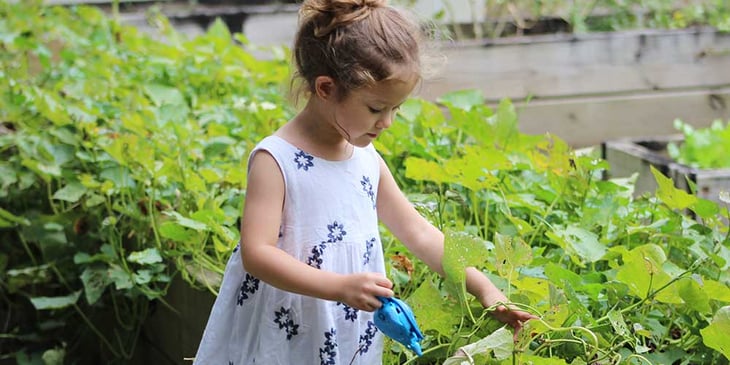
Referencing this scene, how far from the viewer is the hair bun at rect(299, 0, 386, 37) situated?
5.55ft

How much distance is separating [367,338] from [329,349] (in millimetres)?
83

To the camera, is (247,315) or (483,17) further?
(483,17)

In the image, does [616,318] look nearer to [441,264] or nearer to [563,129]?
[441,264]

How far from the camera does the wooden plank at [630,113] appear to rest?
187 inches

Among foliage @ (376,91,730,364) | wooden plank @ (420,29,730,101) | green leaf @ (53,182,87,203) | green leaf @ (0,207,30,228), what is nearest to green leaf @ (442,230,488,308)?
foliage @ (376,91,730,364)

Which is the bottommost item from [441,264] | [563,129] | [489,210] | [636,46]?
[563,129]

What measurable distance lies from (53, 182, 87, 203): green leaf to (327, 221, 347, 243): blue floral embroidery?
1.34 m

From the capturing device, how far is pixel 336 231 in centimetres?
175

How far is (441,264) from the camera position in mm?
1836

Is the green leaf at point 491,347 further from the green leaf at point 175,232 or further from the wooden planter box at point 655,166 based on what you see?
the wooden planter box at point 655,166

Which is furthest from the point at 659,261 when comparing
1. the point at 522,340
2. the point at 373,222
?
the point at 373,222

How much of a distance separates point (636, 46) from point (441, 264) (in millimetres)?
3307

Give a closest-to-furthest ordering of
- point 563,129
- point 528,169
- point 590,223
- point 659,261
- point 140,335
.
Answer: point 659,261 → point 590,223 → point 528,169 → point 140,335 → point 563,129

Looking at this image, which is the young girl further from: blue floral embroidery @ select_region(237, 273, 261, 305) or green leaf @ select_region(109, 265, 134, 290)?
green leaf @ select_region(109, 265, 134, 290)
